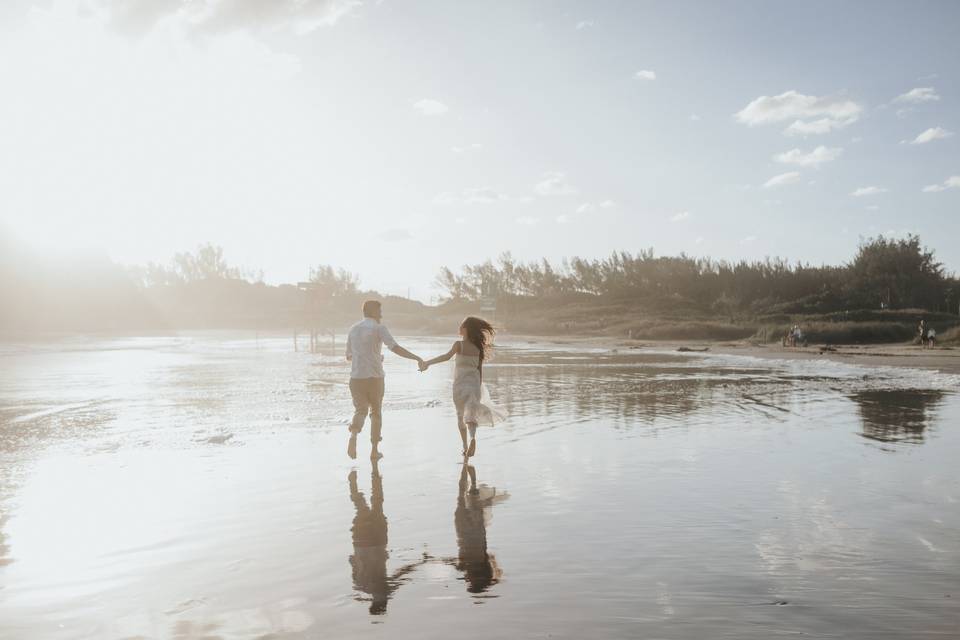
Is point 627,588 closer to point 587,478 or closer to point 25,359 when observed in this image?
point 587,478

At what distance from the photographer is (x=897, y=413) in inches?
551

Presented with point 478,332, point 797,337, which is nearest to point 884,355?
point 797,337

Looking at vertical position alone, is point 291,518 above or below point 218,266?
below

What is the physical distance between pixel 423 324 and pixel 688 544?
8675 centimetres

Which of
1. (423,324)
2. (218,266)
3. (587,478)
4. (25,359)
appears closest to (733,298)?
(423,324)

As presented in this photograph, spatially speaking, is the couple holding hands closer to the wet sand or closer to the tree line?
the wet sand

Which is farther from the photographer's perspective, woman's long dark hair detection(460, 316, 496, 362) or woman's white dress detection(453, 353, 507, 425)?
woman's long dark hair detection(460, 316, 496, 362)

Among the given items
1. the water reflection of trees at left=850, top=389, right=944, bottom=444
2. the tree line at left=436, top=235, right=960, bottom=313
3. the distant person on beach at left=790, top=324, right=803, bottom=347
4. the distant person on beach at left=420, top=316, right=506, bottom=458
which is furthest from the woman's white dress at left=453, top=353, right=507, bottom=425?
the tree line at left=436, top=235, right=960, bottom=313

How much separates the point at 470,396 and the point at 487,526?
11.9 feet

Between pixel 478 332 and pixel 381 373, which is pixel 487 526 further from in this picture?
pixel 381 373

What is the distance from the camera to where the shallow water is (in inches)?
170

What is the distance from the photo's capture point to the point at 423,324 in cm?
9194

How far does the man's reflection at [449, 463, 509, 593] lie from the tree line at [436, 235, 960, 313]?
2673 inches

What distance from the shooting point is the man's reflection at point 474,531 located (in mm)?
4987
